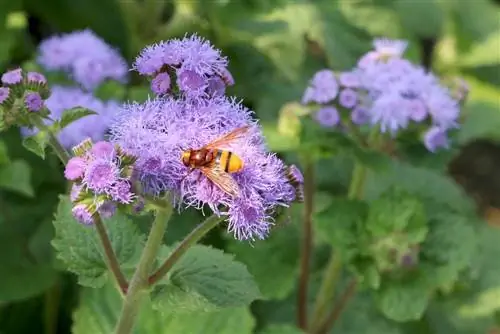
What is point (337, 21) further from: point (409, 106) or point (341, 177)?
point (409, 106)

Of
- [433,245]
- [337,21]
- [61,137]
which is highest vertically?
[337,21]

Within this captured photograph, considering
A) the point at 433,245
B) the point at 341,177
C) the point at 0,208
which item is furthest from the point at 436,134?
the point at 0,208

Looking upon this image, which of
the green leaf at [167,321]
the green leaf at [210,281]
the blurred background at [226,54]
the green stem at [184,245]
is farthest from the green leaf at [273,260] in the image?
the green stem at [184,245]

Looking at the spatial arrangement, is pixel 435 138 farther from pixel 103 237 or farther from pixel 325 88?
pixel 103 237

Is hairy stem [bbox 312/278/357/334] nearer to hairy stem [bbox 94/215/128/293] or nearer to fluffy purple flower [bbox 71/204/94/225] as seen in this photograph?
hairy stem [bbox 94/215/128/293]

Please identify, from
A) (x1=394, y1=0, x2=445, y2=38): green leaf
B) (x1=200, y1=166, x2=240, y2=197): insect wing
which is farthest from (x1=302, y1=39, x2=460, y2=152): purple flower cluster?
(x1=394, y1=0, x2=445, y2=38): green leaf
